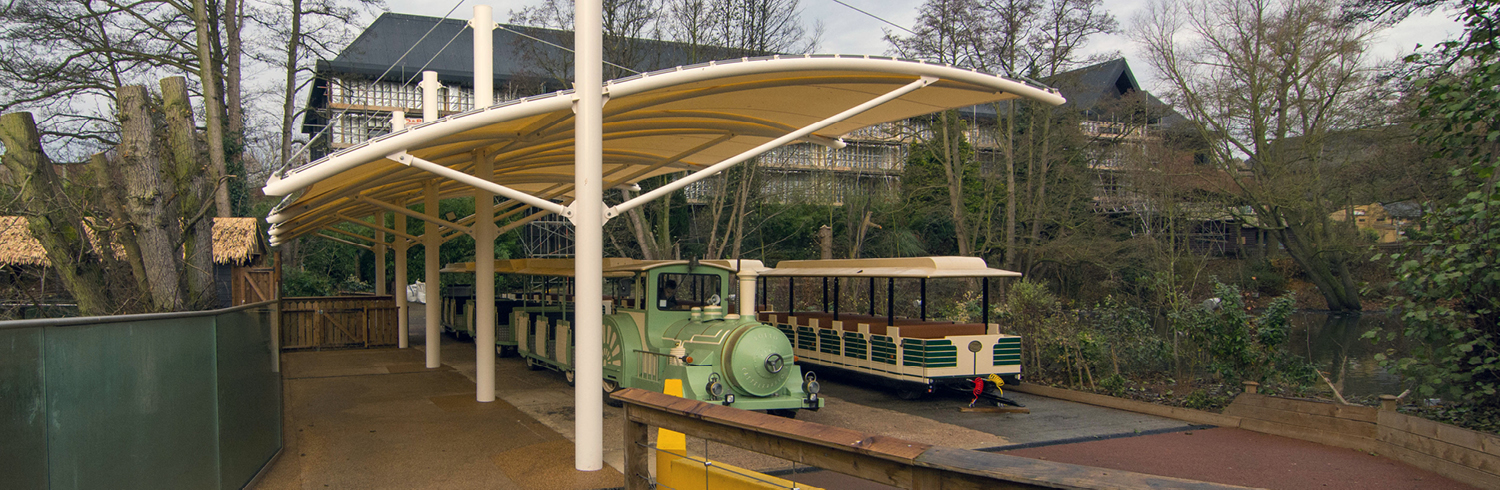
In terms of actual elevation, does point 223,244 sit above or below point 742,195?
below

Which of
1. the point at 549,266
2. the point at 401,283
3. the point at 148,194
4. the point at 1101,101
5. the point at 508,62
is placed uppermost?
the point at 508,62

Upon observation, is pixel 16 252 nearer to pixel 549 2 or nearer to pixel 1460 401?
pixel 549 2

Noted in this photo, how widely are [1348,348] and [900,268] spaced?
583 inches

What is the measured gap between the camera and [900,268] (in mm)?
12914

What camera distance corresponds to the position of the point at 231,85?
2109 centimetres

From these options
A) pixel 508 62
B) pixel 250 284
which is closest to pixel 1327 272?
pixel 250 284

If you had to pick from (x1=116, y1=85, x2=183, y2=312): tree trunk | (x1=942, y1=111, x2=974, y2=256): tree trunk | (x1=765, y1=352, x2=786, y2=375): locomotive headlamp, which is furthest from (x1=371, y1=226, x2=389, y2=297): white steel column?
(x1=942, y1=111, x2=974, y2=256): tree trunk

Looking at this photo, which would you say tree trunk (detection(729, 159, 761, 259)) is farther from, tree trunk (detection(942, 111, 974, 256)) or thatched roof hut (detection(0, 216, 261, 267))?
thatched roof hut (detection(0, 216, 261, 267))

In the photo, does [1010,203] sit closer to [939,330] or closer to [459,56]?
[939,330]

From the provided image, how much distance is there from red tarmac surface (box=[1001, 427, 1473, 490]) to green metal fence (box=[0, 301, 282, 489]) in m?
7.03

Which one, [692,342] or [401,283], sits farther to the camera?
[401,283]

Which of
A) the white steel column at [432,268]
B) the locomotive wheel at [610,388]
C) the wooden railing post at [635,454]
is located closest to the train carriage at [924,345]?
the locomotive wheel at [610,388]

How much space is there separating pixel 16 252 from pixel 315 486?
13689mm

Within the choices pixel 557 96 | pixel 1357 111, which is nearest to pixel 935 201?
pixel 1357 111
